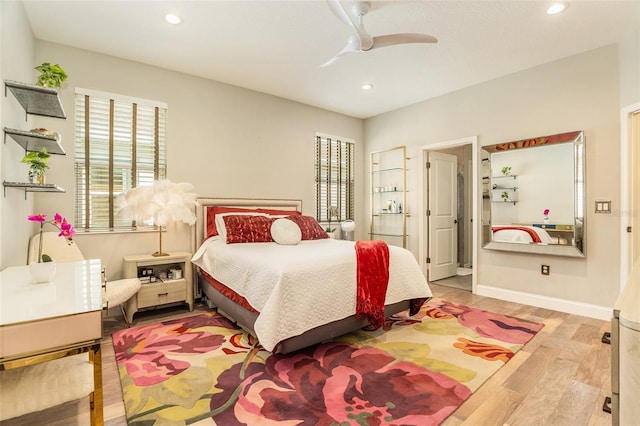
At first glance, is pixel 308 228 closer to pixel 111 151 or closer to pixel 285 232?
pixel 285 232

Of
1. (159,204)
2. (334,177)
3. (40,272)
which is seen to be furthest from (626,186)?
(159,204)

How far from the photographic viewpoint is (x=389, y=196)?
5438mm

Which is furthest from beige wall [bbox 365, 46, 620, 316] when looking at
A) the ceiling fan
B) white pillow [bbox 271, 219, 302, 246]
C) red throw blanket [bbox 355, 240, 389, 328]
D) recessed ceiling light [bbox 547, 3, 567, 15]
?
white pillow [bbox 271, 219, 302, 246]

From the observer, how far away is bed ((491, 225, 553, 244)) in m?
3.67

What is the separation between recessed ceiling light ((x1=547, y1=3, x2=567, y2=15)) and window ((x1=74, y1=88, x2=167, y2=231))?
401 centimetres

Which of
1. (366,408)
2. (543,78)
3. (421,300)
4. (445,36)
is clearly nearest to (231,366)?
(366,408)

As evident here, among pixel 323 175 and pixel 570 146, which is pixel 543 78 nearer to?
pixel 570 146

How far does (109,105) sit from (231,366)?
3084 millimetres

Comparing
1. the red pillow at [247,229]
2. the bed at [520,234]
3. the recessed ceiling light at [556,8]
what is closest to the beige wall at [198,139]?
the red pillow at [247,229]

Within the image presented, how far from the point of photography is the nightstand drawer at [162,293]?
317 centimetres

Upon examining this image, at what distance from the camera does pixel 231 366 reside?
7.39 ft

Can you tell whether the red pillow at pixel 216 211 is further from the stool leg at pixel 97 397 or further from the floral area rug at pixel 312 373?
the stool leg at pixel 97 397

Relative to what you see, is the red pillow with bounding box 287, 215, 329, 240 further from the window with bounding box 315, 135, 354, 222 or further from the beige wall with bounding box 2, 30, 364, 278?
the window with bounding box 315, 135, 354, 222

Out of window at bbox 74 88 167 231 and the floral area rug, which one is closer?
the floral area rug
